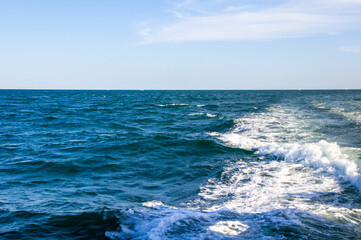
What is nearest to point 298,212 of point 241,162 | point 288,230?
point 288,230

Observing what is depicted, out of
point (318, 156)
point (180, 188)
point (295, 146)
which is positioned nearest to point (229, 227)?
point (180, 188)

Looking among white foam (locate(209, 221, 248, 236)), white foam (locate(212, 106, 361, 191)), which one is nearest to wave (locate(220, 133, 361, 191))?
white foam (locate(212, 106, 361, 191))

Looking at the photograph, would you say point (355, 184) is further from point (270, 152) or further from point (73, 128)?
point (73, 128)

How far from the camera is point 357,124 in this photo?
18812 mm

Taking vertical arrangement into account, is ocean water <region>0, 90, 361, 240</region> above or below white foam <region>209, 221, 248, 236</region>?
below

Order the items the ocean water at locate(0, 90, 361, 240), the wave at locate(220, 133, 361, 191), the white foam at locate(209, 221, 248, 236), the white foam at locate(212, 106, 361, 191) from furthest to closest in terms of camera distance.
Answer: the white foam at locate(212, 106, 361, 191), the wave at locate(220, 133, 361, 191), the ocean water at locate(0, 90, 361, 240), the white foam at locate(209, 221, 248, 236)

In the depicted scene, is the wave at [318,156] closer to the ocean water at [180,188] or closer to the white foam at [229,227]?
the ocean water at [180,188]

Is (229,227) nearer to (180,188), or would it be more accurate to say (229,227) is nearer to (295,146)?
(180,188)

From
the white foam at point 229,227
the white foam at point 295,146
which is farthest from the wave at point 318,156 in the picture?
the white foam at point 229,227

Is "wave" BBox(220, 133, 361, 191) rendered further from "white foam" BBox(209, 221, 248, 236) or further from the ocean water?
"white foam" BBox(209, 221, 248, 236)

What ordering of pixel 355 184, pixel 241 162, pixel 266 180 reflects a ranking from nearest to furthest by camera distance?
1. pixel 355 184
2. pixel 266 180
3. pixel 241 162

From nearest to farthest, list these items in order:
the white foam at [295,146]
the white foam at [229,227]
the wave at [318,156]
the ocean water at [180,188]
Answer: the white foam at [229,227]
the ocean water at [180,188]
the wave at [318,156]
the white foam at [295,146]

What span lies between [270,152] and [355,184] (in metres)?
4.54

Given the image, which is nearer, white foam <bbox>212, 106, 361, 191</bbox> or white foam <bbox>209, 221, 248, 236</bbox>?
white foam <bbox>209, 221, 248, 236</bbox>
